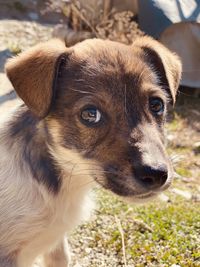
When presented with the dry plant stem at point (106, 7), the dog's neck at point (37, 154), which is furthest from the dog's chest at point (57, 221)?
the dry plant stem at point (106, 7)

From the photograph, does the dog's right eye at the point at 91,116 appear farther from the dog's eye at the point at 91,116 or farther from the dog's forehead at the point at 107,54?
the dog's forehead at the point at 107,54

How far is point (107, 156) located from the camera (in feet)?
10.2

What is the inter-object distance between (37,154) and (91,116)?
0.53 meters

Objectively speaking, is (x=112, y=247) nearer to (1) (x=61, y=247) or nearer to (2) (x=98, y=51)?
(1) (x=61, y=247)

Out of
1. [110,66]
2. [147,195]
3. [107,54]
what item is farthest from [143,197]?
[107,54]

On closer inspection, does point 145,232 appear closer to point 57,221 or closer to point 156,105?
point 57,221

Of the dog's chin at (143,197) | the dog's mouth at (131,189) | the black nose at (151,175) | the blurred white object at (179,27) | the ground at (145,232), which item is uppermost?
the black nose at (151,175)

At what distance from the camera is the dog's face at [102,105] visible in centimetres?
305

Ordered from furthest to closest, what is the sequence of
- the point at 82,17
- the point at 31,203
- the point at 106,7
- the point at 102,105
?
the point at 106,7 → the point at 82,17 → the point at 31,203 → the point at 102,105

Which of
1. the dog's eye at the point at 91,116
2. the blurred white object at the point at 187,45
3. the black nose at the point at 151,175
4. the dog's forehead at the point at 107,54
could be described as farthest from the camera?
the blurred white object at the point at 187,45

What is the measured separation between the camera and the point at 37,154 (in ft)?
11.4

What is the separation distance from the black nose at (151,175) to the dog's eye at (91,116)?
457 mm

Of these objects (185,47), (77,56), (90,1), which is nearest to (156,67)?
(77,56)

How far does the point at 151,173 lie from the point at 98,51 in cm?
97
